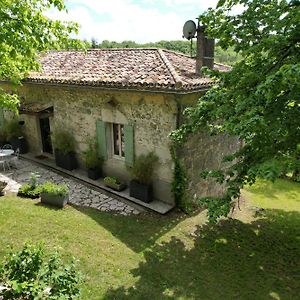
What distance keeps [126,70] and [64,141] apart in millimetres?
4420

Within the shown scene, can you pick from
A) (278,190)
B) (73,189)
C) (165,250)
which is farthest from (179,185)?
(278,190)

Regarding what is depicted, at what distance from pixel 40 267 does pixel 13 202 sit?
5795 millimetres

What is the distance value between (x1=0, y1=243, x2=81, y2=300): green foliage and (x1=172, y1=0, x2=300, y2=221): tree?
2.82 m

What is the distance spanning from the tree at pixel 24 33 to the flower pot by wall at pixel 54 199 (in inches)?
143

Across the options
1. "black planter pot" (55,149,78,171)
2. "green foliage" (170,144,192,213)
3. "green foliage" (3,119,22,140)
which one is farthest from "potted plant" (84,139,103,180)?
"green foliage" (3,119,22,140)

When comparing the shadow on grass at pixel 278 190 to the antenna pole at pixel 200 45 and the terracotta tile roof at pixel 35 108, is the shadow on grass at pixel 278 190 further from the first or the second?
the terracotta tile roof at pixel 35 108

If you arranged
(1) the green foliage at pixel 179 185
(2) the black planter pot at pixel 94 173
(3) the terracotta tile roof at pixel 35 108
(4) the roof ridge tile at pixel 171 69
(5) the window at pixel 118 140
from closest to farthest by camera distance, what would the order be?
(4) the roof ridge tile at pixel 171 69 < (1) the green foliage at pixel 179 185 < (5) the window at pixel 118 140 < (2) the black planter pot at pixel 94 173 < (3) the terracotta tile roof at pixel 35 108

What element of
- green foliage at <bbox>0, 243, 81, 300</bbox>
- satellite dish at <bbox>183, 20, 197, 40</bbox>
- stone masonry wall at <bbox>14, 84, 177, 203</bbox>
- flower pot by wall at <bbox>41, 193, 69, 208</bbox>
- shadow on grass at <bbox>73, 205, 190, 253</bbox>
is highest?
satellite dish at <bbox>183, 20, 197, 40</bbox>

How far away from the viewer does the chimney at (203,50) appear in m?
10.5

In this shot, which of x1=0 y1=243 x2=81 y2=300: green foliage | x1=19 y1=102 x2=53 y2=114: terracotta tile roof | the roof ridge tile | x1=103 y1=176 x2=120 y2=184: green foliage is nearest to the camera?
x1=0 y1=243 x2=81 y2=300: green foliage

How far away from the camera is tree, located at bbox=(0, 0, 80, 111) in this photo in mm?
5672

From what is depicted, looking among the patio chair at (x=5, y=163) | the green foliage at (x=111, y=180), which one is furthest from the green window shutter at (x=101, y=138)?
the patio chair at (x=5, y=163)

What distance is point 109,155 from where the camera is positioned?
11922 mm

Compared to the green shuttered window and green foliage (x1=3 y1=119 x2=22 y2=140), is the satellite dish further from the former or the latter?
green foliage (x1=3 y1=119 x2=22 y2=140)
